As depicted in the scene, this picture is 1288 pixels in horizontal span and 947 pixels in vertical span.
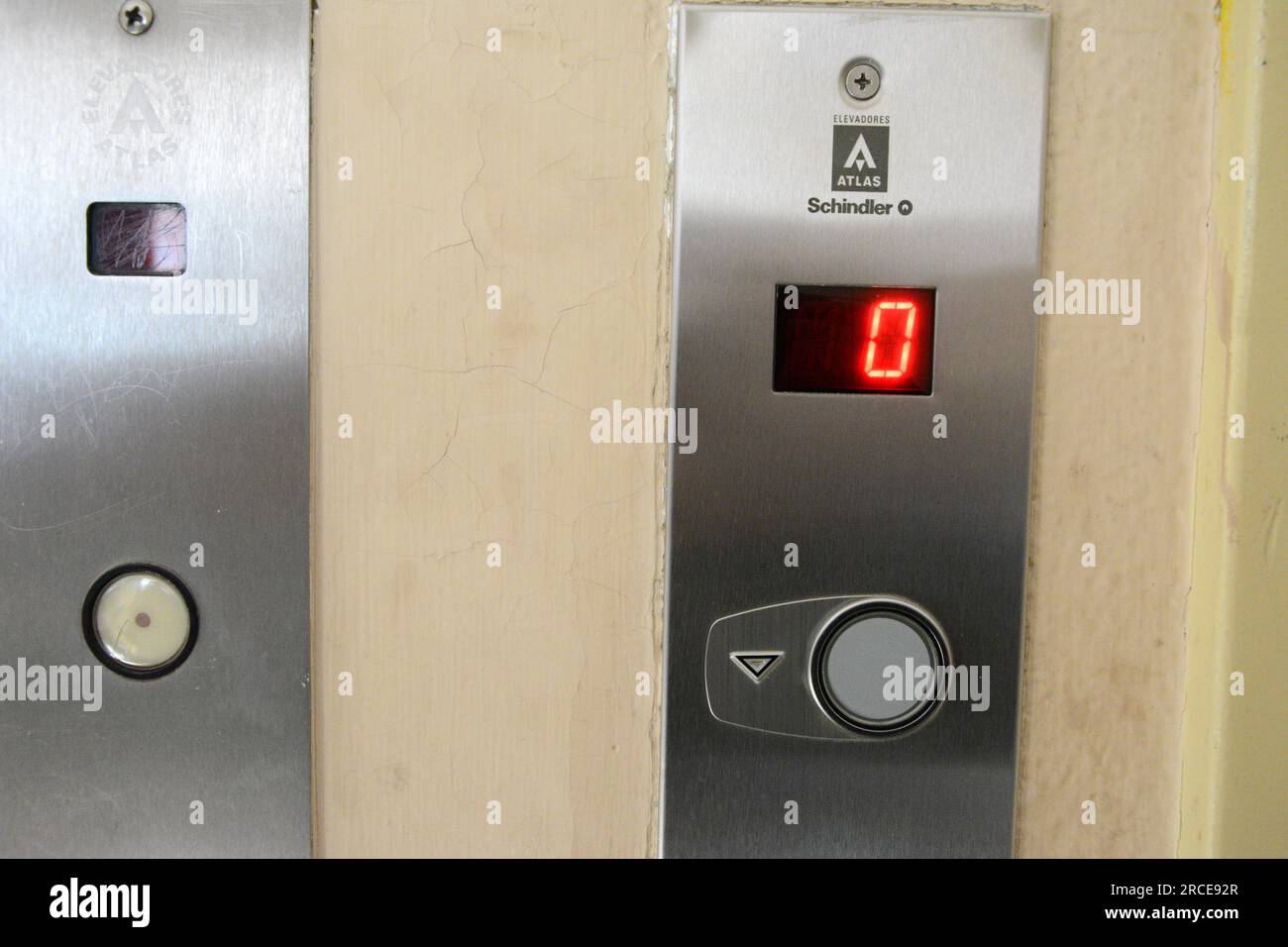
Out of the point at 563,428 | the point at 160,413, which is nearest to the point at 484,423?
the point at 563,428

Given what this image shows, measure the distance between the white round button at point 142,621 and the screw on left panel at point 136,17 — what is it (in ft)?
1.44

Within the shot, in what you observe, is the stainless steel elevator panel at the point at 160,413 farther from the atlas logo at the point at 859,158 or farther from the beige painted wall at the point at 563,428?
the atlas logo at the point at 859,158

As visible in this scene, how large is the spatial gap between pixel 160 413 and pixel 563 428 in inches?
13.1

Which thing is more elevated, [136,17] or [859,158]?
[136,17]

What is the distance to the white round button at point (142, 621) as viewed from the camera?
2.61 ft

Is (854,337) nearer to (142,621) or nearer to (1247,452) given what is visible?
(1247,452)

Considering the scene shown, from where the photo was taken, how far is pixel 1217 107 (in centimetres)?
77

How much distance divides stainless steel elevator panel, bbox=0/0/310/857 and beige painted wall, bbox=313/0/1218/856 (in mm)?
32

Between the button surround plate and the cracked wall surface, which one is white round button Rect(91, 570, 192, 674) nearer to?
the cracked wall surface

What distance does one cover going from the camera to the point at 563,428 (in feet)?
2.61

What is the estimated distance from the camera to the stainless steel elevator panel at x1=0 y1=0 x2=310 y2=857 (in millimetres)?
773

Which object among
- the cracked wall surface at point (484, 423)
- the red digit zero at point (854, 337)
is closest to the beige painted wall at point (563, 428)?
the cracked wall surface at point (484, 423)
